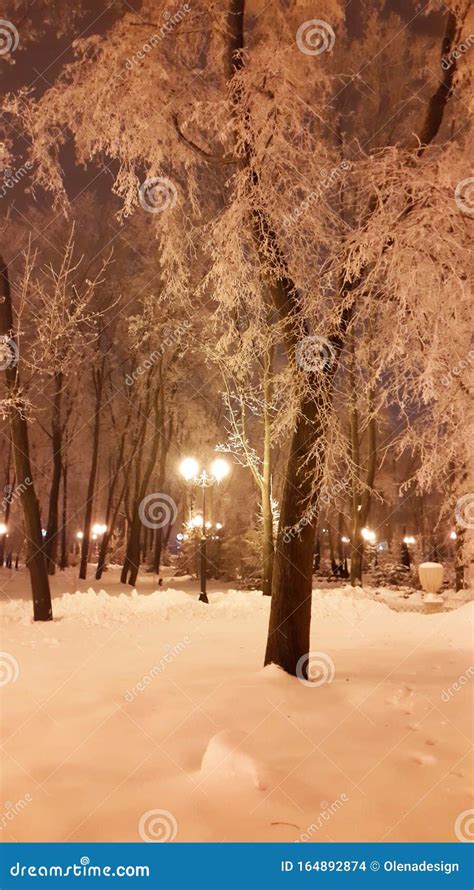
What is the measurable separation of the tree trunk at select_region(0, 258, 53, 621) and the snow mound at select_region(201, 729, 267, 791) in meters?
7.91

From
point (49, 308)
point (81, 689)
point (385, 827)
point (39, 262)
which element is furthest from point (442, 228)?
point (39, 262)

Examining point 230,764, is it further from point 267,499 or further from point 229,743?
point 267,499

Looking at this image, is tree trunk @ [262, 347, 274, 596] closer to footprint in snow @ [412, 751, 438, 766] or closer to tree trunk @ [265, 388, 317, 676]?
tree trunk @ [265, 388, 317, 676]

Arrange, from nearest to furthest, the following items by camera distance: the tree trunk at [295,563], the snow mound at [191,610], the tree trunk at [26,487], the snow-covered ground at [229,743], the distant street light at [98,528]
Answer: the snow-covered ground at [229,743]
the tree trunk at [295,563]
the tree trunk at [26,487]
the snow mound at [191,610]
the distant street light at [98,528]

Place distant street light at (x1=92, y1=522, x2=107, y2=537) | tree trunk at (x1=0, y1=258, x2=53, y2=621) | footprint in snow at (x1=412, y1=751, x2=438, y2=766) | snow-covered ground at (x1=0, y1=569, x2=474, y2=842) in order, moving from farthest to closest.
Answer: distant street light at (x1=92, y1=522, x2=107, y2=537) → tree trunk at (x1=0, y1=258, x2=53, y2=621) → footprint in snow at (x1=412, y1=751, x2=438, y2=766) → snow-covered ground at (x1=0, y1=569, x2=474, y2=842)

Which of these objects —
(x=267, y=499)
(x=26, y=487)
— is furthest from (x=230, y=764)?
(x=267, y=499)

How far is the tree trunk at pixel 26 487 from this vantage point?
11.6 metres

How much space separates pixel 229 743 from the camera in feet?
14.9

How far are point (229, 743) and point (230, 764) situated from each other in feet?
0.84

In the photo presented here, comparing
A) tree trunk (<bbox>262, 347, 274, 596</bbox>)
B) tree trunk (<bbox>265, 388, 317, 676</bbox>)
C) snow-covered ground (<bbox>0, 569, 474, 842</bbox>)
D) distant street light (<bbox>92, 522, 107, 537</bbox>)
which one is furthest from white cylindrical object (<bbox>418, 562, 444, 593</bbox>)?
distant street light (<bbox>92, 522, 107, 537</bbox>)

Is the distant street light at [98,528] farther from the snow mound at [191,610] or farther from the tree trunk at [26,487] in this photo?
the tree trunk at [26,487]

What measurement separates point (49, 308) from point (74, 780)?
862 centimetres

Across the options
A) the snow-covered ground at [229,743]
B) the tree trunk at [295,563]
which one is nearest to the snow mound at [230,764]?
the snow-covered ground at [229,743]

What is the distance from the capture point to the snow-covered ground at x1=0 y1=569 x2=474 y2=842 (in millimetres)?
3805
